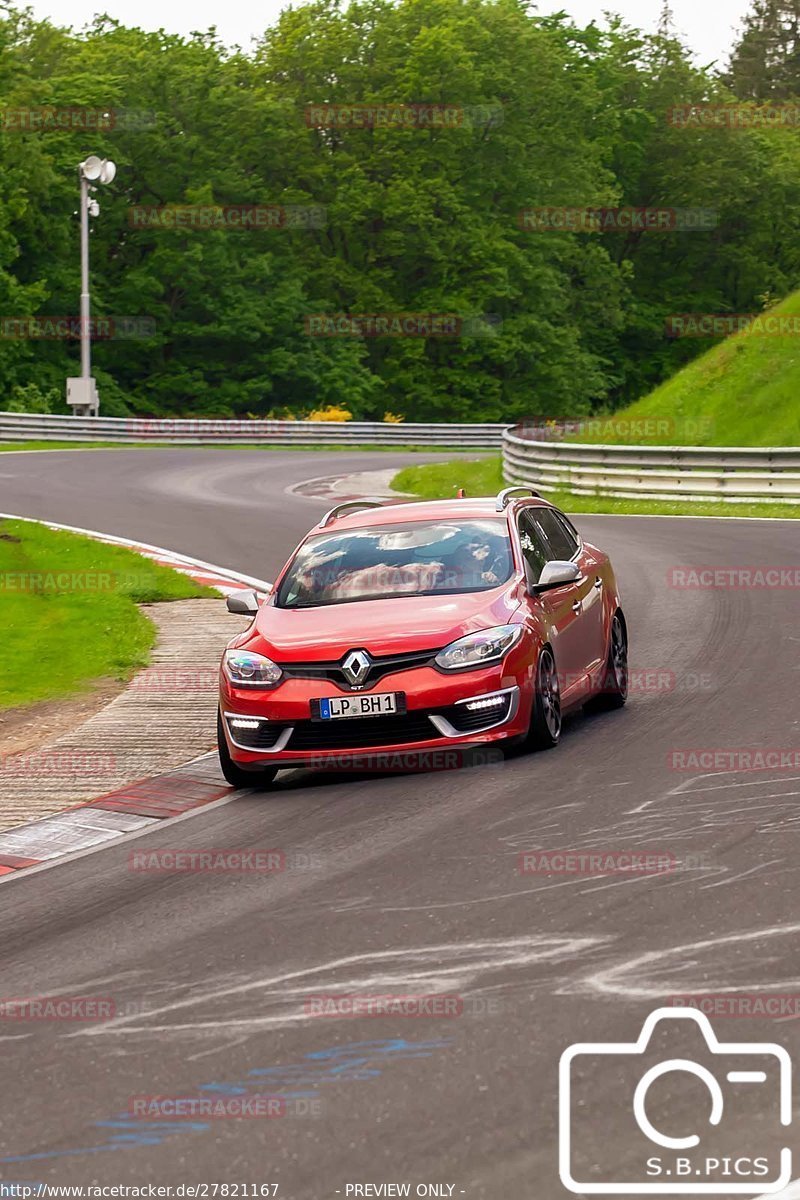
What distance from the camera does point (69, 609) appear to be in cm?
1852

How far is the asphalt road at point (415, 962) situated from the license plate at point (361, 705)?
1.33 feet

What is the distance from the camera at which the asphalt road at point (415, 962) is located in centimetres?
489

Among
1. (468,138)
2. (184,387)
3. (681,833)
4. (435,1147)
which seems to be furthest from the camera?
(468,138)

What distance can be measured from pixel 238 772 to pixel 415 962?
4088 millimetres

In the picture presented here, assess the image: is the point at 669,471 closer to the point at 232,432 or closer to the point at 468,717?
the point at 468,717

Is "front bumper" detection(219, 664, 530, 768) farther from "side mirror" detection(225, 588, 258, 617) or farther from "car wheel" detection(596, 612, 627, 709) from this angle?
"car wheel" detection(596, 612, 627, 709)

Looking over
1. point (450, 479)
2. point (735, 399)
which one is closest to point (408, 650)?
point (450, 479)

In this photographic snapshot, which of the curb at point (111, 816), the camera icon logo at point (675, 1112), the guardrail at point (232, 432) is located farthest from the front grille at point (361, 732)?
the guardrail at point (232, 432)

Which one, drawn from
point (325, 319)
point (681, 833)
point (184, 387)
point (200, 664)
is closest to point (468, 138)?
point (325, 319)

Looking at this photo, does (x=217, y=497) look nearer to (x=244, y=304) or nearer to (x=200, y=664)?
(x=200, y=664)

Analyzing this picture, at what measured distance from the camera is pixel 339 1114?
16.6 ft

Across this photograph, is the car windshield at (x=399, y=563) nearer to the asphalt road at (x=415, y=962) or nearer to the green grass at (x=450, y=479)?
the asphalt road at (x=415, y=962)

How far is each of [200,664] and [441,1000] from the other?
359 inches

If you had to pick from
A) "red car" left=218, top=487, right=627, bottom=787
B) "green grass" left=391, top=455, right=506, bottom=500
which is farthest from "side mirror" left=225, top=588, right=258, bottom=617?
"green grass" left=391, top=455, right=506, bottom=500
